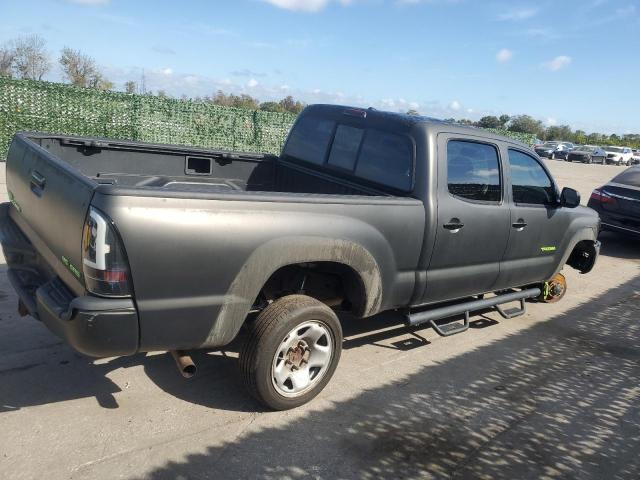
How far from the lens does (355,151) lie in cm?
433

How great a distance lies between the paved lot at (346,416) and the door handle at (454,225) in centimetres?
116

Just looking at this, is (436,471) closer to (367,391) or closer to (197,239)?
(367,391)

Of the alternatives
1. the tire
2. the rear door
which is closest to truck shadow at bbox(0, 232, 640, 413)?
the tire

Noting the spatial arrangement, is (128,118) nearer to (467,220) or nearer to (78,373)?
(78,373)

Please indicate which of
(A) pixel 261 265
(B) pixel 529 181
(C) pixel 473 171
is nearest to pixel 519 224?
(B) pixel 529 181

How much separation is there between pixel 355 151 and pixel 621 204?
704 cm

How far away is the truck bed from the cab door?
4.66 ft

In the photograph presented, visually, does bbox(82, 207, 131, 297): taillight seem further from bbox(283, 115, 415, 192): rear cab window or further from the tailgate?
bbox(283, 115, 415, 192): rear cab window

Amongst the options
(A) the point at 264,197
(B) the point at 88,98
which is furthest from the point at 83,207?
(B) the point at 88,98

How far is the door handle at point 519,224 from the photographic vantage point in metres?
4.52

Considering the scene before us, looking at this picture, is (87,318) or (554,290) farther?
(554,290)

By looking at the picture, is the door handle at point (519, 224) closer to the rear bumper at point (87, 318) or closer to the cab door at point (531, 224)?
the cab door at point (531, 224)

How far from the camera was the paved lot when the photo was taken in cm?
281

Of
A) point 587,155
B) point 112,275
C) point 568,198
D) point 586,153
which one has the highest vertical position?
point 586,153
